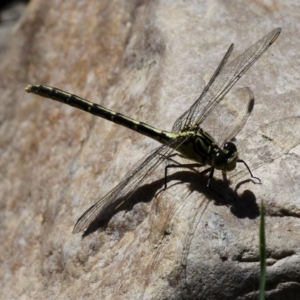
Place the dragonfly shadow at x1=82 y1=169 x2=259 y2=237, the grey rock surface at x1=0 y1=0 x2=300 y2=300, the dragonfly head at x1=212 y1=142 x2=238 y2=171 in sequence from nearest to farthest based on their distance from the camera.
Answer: the grey rock surface at x1=0 y1=0 x2=300 y2=300
the dragonfly shadow at x1=82 y1=169 x2=259 y2=237
the dragonfly head at x1=212 y1=142 x2=238 y2=171

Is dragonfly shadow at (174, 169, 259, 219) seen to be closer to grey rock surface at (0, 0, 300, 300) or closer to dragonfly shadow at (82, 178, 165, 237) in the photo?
grey rock surface at (0, 0, 300, 300)

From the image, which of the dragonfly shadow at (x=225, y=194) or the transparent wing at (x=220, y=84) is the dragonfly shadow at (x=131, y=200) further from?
the transparent wing at (x=220, y=84)

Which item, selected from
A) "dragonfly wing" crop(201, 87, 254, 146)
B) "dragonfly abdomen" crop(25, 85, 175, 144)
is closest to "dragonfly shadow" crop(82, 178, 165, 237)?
"dragonfly abdomen" crop(25, 85, 175, 144)

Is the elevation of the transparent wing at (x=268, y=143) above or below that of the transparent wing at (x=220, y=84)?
below

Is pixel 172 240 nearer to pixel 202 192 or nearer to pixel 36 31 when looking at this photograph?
pixel 202 192

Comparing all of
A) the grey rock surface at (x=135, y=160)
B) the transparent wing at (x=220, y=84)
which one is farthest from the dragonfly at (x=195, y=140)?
the grey rock surface at (x=135, y=160)

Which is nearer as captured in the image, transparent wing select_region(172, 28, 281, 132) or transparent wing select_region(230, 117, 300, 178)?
transparent wing select_region(230, 117, 300, 178)

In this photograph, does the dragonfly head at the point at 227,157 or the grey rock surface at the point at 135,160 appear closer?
the grey rock surface at the point at 135,160

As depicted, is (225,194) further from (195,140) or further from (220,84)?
(220,84)
